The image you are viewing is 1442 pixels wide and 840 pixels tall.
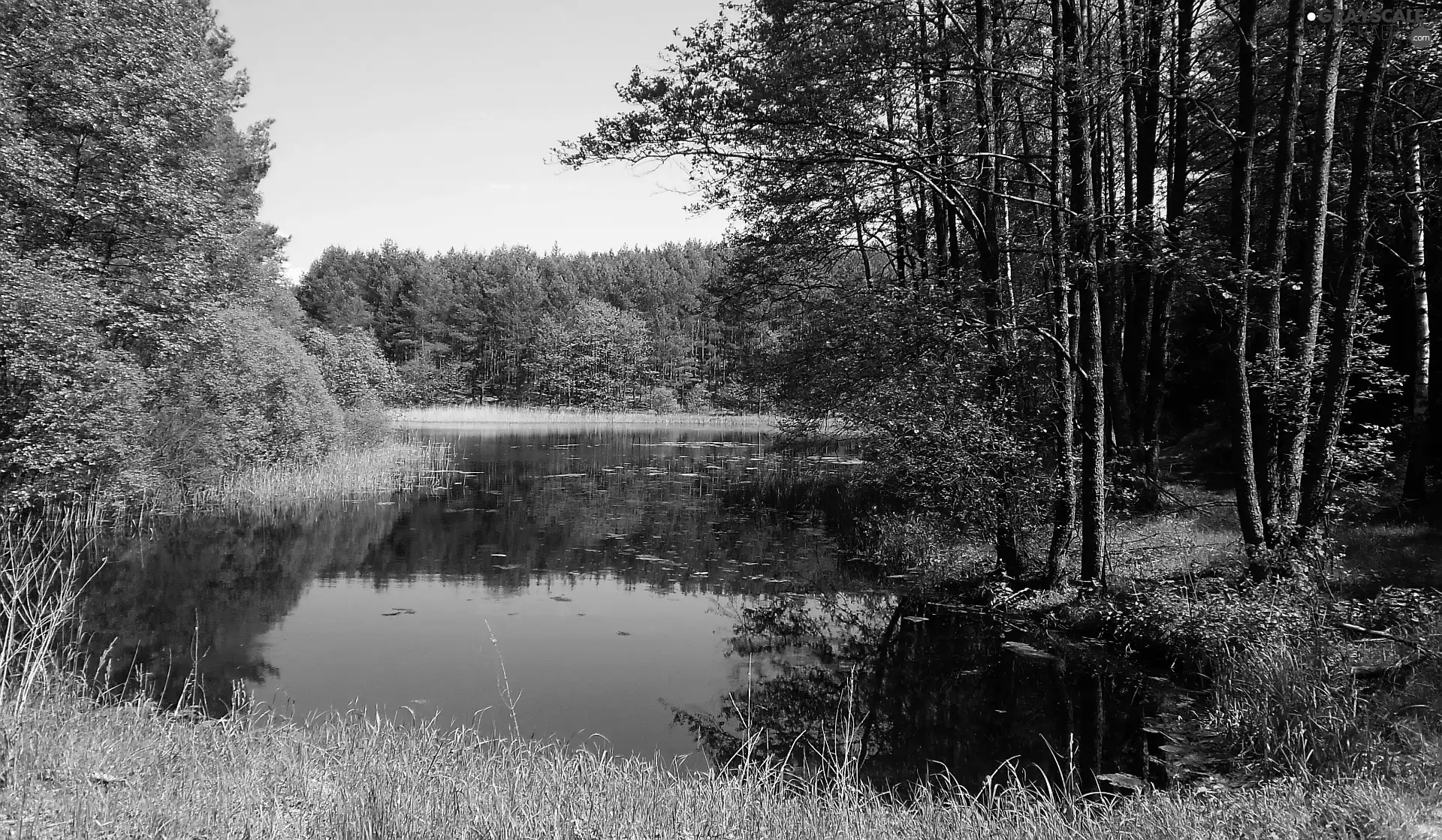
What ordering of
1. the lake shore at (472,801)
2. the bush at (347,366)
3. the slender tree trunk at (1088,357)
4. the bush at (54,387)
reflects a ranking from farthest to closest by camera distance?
the bush at (347,366)
the bush at (54,387)
the slender tree trunk at (1088,357)
the lake shore at (472,801)

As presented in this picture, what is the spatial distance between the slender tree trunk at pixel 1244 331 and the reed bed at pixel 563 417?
42.7 metres

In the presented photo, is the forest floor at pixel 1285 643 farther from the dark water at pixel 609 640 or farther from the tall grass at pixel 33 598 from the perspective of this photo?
the tall grass at pixel 33 598

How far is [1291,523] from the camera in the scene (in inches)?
329

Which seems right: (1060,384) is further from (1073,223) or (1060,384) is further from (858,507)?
(858,507)

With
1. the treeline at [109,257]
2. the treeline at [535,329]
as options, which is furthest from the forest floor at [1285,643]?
the treeline at [535,329]

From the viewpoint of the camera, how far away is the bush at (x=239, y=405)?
1869cm

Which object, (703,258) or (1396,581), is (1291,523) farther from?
(703,258)

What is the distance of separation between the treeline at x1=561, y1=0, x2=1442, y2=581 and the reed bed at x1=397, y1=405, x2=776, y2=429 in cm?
3812

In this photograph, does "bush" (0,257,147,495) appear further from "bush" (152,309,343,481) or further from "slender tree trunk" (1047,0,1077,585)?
"slender tree trunk" (1047,0,1077,585)

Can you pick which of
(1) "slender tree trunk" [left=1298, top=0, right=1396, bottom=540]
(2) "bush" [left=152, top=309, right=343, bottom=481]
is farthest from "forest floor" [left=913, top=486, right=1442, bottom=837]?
(2) "bush" [left=152, top=309, right=343, bottom=481]

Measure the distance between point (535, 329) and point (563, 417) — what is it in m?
15.2

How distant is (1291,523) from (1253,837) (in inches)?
204

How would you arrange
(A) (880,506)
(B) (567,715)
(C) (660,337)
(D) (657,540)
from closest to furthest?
(B) (567,715)
(D) (657,540)
(A) (880,506)
(C) (660,337)

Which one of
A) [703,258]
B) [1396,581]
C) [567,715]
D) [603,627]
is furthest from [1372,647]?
[703,258]
